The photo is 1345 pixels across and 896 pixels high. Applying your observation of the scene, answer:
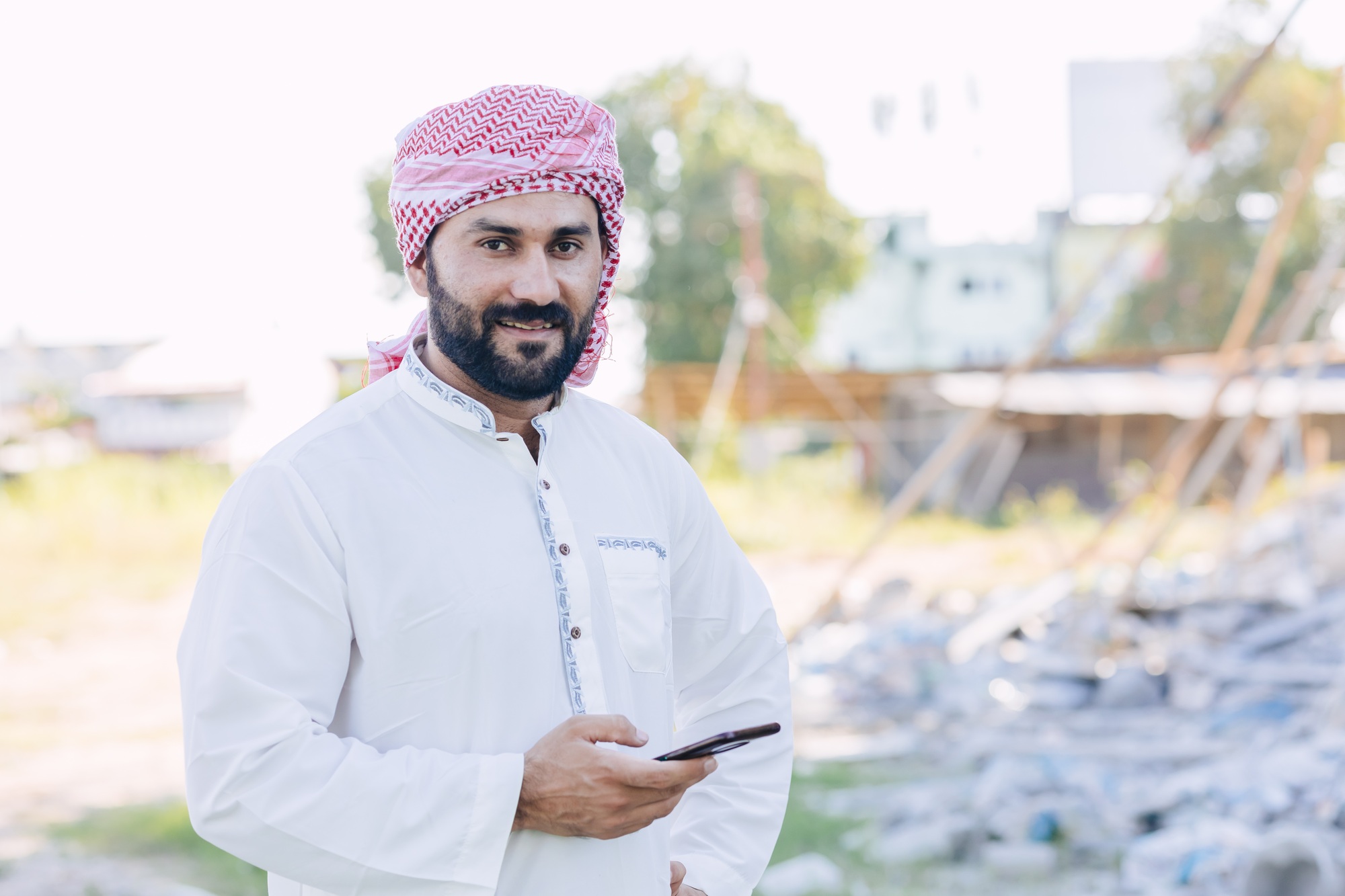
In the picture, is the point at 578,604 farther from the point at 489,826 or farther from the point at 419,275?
the point at 419,275

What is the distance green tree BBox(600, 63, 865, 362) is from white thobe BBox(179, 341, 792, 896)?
21.2m

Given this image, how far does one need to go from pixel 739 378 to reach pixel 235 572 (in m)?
16.9

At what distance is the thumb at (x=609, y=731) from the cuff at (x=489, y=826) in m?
0.08

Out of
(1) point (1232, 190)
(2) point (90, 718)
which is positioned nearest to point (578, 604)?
(2) point (90, 718)

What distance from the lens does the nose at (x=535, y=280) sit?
155 centimetres

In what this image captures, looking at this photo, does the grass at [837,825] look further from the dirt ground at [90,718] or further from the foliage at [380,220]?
the foliage at [380,220]

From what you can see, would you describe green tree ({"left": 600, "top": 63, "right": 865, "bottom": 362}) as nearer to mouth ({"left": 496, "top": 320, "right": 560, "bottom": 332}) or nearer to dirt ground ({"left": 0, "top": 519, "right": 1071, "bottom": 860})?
dirt ground ({"left": 0, "top": 519, "right": 1071, "bottom": 860})

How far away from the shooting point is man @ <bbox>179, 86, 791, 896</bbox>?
1319 millimetres

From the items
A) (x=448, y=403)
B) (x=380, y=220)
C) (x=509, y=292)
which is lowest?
(x=448, y=403)

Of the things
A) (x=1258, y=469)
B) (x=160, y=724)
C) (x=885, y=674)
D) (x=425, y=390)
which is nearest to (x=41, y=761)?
(x=160, y=724)

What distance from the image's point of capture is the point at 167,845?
5.12 meters

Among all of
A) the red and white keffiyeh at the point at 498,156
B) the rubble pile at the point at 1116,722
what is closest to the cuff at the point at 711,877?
the red and white keffiyeh at the point at 498,156

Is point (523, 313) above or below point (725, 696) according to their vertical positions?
above

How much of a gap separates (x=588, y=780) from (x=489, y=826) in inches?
4.4
